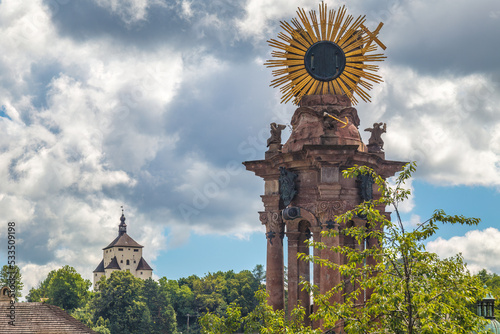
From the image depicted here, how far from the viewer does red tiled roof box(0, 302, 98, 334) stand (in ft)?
114

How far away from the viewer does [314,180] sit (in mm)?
23250

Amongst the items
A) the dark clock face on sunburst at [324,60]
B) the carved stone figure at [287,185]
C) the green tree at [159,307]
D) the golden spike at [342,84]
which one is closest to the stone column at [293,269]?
the carved stone figure at [287,185]

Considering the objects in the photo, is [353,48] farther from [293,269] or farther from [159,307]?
[159,307]

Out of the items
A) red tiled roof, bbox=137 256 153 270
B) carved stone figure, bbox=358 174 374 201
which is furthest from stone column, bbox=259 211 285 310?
red tiled roof, bbox=137 256 153 270

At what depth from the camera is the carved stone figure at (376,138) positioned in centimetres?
2486

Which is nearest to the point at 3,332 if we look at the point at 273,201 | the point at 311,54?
the point at 273,201

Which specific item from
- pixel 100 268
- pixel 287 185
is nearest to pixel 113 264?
pixel 100 268

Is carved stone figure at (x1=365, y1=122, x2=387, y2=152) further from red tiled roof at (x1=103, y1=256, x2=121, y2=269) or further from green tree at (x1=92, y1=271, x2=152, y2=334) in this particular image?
red tiled roof at (x1=103, y1=256, x2=121, y2=269)

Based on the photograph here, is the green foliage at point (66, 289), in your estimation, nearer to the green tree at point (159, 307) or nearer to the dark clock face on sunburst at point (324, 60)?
the green tree at point (159, 307)

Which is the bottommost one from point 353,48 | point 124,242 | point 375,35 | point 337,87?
point 337,87

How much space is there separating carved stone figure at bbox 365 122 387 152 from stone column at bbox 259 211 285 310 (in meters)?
4.01

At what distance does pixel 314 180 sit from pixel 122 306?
Result: 9270 cm

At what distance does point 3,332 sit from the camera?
112 ft

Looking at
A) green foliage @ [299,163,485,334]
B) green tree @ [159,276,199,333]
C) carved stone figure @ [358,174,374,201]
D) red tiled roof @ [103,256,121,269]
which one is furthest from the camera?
red tiled roof @ [103,256,121,269]
